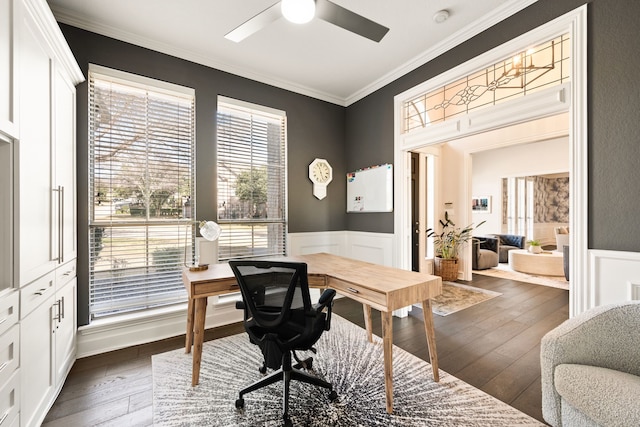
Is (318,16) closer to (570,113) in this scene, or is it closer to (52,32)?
(52,32)

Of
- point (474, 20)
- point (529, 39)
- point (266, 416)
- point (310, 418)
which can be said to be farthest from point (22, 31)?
point (529, 39)

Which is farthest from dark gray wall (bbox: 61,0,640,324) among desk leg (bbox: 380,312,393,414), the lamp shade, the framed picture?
the framed picture

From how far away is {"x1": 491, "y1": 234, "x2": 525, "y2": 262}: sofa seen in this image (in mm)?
6320

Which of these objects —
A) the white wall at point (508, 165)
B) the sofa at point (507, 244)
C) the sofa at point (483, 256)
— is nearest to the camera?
the sofa at point (483, 256)

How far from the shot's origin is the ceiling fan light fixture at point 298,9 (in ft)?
5.03

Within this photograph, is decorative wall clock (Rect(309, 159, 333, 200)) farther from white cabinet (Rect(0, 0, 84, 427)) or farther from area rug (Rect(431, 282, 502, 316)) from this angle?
white cabinet (Rect(0, 0, 84, 427))

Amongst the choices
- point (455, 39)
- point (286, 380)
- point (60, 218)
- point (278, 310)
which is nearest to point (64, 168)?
point (60, 218)

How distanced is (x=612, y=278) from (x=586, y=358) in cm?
81

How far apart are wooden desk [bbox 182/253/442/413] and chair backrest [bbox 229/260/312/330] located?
41 cm

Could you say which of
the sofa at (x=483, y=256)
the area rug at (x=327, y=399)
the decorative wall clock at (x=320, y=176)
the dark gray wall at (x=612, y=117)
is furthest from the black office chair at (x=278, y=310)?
the sofa at (x=483, y=256)

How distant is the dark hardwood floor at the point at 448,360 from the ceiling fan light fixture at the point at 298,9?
255cm

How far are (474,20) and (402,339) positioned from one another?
3.04 meters

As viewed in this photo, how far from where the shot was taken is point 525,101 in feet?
7.36

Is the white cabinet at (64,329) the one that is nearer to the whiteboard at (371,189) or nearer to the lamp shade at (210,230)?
the lamp shade at (210,230)
